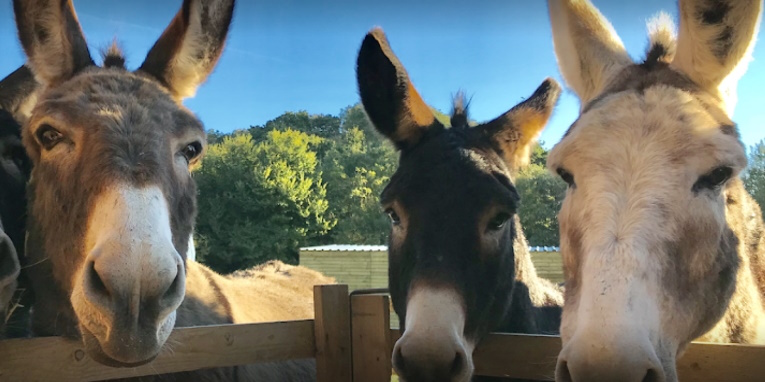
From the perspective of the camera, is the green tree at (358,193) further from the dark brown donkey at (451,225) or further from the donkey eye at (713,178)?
the donkey eye at (713,178)

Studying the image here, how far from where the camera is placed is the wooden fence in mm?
2150

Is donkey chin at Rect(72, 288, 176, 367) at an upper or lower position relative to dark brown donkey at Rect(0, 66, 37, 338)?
lower

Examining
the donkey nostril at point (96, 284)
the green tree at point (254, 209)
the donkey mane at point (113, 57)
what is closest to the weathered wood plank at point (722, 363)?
the donkey nostril at point (96, 284)

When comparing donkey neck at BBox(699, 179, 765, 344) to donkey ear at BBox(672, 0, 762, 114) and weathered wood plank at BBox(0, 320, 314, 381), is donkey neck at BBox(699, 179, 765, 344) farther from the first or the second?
weathered wood plank at BBox(0, 320, 314, 381)

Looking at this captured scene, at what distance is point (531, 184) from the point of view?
5.33 m

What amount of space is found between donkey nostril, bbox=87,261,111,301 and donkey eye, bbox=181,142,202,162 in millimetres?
766

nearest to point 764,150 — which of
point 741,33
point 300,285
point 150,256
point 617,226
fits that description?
point 300,285

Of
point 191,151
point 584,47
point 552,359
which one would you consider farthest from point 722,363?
point 191,151

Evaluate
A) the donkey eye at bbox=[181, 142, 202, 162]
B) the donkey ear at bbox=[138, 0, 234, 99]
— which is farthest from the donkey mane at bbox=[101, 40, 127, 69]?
the donkey eye at bbox=[181, 142, 202, 162]

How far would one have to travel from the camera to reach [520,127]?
10.7 feet

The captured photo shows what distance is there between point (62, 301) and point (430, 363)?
158cm

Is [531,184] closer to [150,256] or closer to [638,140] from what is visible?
[638,140]

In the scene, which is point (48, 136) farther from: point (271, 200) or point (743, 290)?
point (271, 200)

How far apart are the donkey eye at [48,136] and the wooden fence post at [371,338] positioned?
1573mm
